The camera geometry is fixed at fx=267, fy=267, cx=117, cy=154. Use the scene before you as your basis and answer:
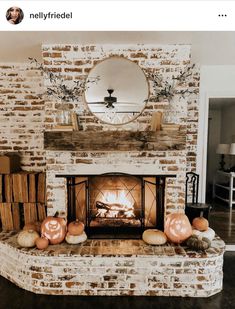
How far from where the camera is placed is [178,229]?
8.56 ft

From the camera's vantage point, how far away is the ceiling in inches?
96.8

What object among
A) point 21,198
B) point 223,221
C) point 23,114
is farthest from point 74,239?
point 223,221

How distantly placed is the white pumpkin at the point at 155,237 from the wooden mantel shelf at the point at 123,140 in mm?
834

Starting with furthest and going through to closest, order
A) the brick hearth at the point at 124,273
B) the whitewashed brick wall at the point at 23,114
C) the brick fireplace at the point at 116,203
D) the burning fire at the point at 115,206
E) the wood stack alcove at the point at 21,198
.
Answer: the whitewashed brick wall at the point at 23,114 < the wood stack alcove at the point at 21,198 < the burning fire at the point at 115,206 < the brick fireplace at the point at 116,203 < the brick hearth at the point at 124,273

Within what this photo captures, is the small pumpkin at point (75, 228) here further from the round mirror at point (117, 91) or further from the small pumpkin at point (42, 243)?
the round mirror at point (117, 91)

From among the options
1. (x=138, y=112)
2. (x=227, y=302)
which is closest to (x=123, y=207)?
(x=138, y=112)

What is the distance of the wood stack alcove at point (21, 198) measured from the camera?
10.3ft

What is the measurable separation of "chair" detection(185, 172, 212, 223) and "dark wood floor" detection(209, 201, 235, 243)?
2.05 ft

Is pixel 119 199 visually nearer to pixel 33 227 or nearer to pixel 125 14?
pixel 33 227

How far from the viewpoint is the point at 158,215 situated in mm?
2912

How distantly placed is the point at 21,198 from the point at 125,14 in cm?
230

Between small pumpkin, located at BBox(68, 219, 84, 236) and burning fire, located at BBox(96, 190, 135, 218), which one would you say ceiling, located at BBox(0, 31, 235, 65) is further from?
small pumpkin, located at BBox(68, 219, 84, 236)

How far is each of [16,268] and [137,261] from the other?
3.81ft

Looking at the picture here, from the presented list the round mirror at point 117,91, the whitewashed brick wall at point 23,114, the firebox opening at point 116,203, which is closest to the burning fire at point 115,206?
the firebox opening at point 116,203
